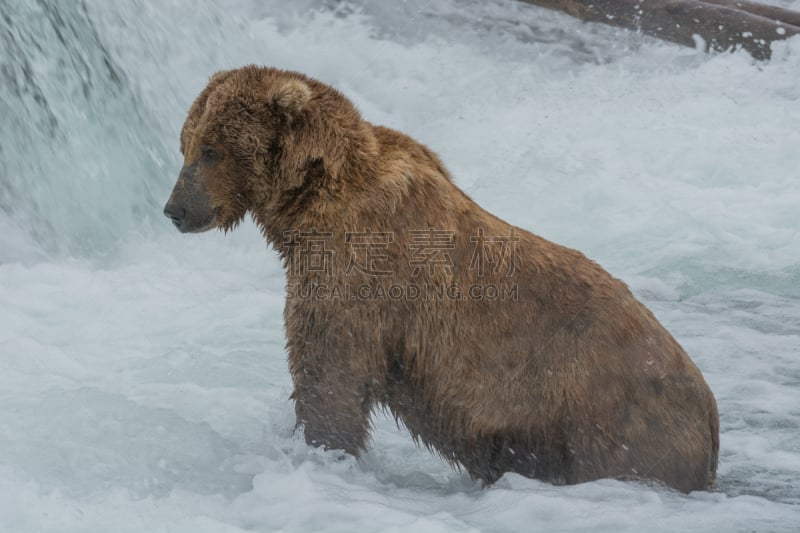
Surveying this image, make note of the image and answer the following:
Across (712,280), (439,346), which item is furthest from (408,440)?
(712,280)

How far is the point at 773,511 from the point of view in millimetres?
4762

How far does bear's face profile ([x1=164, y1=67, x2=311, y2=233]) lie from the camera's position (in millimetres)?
4562

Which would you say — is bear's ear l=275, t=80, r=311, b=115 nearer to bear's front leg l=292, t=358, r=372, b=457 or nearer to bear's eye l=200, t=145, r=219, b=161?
bear's eye l=200, t=145, r=219, b=161

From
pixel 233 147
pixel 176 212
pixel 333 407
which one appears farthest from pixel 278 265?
pixel 333 407

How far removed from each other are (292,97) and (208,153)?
1.55 ft

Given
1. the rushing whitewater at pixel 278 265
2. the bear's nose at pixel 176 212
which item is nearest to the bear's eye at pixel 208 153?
the bear's nose at pixel 176 212

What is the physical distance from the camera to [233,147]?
180 inches

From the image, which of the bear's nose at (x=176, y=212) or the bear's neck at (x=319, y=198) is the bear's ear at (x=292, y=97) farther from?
the bear's nose at (x=176, y=212)

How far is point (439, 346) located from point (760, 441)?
2203 mm

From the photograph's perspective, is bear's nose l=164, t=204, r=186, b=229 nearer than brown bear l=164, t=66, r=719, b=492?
No

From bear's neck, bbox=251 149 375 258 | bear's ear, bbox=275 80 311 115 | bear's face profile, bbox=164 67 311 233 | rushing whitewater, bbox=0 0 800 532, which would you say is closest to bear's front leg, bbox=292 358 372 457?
rushing whitewater, bbox=0 0 800 532

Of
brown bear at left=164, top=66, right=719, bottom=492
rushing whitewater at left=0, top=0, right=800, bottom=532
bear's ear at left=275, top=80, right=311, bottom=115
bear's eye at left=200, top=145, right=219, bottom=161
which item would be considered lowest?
rushing whitewater at left=0, top=0, right=800, bottom=532

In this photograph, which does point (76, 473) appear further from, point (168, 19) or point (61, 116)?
point (168, 19)

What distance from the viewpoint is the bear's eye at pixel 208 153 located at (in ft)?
15.1
